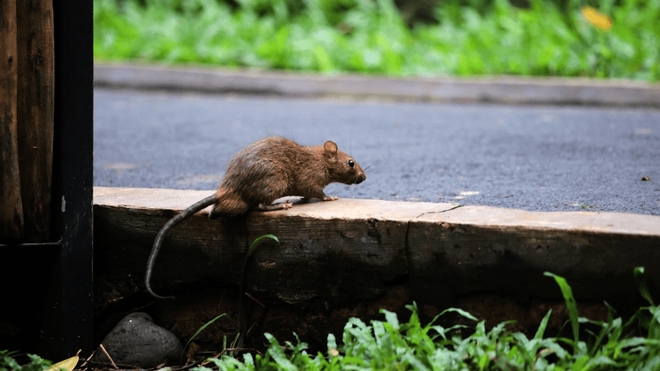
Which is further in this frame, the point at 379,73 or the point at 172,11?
the point at 172,11

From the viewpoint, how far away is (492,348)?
2891 mm

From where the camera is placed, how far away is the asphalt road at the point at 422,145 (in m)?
4.57

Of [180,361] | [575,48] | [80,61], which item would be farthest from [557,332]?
[575,48]

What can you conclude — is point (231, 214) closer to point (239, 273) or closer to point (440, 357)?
point (239, 273)

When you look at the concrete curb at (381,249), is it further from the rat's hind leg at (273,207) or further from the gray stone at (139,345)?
the gray stone at (139,345)

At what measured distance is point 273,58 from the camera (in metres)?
11.0

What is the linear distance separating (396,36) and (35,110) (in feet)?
29.8

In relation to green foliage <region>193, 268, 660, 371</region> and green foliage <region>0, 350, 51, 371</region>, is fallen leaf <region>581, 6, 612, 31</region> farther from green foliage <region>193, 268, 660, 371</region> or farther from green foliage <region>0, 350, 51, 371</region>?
green foliage <region>0, 350, 51, 371</region>

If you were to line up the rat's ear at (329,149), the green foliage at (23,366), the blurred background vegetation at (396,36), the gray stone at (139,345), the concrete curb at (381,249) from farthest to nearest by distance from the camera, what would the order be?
the blurred background vegetation at (396,36), the rat's ear at (329,149), the gray stone at (139,345), the green foliage at (23,366), the concrete curb at (381,249)

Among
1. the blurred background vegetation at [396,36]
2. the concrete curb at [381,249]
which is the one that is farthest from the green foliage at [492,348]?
the blurred background vegetation at [396,36]

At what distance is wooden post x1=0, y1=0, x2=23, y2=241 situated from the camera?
10.6 feet

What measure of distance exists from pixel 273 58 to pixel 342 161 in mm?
7309

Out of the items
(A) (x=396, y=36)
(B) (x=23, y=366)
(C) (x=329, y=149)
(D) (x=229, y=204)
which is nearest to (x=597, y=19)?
(A) (x=396, y=36)

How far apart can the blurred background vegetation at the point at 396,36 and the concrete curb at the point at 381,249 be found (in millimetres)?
6680
